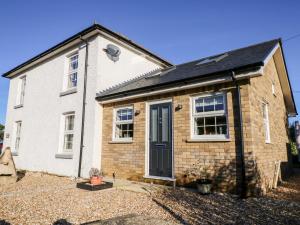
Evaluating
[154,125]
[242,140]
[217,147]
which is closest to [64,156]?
[154,125]

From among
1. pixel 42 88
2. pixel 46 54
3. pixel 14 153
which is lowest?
pixel 14 153

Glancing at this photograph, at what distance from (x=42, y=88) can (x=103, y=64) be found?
4.84 metres

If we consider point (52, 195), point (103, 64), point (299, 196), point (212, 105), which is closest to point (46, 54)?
point (103, 64)

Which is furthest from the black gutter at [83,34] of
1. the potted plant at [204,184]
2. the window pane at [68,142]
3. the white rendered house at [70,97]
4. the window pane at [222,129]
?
the potted plant at [204,184]

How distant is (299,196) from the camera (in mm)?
6379

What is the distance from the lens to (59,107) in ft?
37.7

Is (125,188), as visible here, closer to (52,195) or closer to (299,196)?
(52,195)

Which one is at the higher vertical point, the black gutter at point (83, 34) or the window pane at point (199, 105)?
the black gutter at point (83, 34)

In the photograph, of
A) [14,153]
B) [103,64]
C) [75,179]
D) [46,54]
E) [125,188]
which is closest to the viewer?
[125,188]

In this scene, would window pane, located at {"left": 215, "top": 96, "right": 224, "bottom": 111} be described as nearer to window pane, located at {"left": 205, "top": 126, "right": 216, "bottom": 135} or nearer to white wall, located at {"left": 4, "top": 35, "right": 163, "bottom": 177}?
window pane, located at {"left": 205, "top": 126, "right": 216, "bottom": 135}

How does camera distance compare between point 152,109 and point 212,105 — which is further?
point 152,109

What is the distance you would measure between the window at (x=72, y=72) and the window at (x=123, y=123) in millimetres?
3422

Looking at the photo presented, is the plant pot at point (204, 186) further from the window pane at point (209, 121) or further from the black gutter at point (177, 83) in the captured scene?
the black gutter at point (177, 83)

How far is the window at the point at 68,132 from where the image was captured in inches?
427
